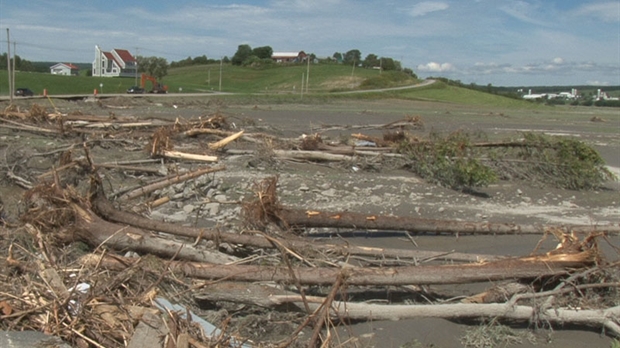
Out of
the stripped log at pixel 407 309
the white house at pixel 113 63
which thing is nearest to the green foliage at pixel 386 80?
the white house at pixel 113 63

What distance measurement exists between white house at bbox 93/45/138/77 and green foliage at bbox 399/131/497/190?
9908cm

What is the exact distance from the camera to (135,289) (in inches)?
209

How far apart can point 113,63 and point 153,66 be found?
97.5 ft

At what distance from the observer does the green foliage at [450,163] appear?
37.4 feet

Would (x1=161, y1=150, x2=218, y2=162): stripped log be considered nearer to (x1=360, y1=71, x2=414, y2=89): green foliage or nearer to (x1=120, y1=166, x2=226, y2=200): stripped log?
(x1=120, y1=166, x2=226, y2=200): stripped log

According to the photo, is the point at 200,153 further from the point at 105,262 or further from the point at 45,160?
the point at 105,262

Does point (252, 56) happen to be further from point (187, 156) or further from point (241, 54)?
point (187, 156)

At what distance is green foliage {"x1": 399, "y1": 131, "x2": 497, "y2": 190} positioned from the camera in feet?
37.4

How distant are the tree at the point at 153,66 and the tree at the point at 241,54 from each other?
26.5 m

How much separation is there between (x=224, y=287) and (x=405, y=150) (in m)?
8.52

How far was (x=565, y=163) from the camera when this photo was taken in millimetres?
12539

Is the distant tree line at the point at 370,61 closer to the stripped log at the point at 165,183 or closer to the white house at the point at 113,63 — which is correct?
the white house at the point at 113,63

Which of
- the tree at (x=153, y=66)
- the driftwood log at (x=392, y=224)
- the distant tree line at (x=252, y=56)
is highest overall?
the distant tree line at (x=252, y=56)

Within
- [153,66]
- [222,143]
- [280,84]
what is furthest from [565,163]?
[153,66]
